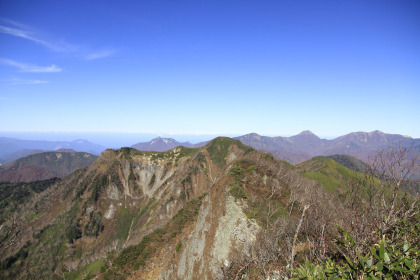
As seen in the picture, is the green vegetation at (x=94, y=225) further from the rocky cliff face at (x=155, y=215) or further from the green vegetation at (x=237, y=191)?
the green vegetation at (x=237, y=191)

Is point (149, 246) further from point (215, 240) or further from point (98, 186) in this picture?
point (98, 186)

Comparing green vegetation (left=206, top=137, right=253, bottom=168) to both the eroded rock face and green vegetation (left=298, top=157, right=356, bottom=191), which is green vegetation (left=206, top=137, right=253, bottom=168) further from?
the eroded rock face

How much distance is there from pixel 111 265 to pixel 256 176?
35922 millimetres

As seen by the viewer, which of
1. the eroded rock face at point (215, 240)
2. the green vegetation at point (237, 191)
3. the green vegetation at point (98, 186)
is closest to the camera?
the eroded rock face at point (215, 240)

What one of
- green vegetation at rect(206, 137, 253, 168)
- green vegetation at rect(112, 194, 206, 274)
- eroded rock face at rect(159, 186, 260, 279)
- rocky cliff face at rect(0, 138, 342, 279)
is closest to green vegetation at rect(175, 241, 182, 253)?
rocky cliff face at rect(0, 138, 342, 279)

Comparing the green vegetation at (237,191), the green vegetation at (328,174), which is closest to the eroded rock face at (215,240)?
the green vegetation at (237,191)

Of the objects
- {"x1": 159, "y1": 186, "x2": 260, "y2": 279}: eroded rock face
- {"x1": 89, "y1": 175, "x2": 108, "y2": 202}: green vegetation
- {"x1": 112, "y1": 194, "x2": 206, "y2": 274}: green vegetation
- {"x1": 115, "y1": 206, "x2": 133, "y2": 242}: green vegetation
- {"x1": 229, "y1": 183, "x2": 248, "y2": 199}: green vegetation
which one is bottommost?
{"x1": 115, "y1": 206, "x2": 133, "y2": 242}: green vegetation

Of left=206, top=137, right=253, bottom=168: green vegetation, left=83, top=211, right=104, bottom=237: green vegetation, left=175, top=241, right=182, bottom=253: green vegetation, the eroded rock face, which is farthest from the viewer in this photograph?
left=83, top=211, right=104, bottom=237: green vegetation

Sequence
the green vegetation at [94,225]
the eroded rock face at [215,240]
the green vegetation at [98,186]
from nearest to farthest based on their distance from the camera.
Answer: the eroded rock face at [215,240], the green vegetation at [94,225], the green vegetation at [98,186]

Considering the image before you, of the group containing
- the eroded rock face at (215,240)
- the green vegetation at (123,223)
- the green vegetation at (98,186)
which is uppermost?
the eroded rock face at (215,240)

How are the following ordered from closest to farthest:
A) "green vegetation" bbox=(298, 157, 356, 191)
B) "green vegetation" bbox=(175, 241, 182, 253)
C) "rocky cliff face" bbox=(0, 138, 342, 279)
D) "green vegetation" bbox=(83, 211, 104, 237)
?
"rocky cliff face" bbox=(0, 138, 342, 279), "green vegetation" bbox=(175, 241, 182, 253), "green vegetation" bbox=(298, 157, 356, 191), "green vegetation" bbox=(83, 211, 104, 237)

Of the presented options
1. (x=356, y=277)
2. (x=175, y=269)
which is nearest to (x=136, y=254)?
(x=175, y=269)

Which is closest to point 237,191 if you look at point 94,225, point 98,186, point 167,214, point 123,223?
point 167,214

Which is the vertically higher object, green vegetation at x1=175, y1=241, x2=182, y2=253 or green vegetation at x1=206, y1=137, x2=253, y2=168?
green vegetation at x1=206, y1=137, x2=253, y2=168
